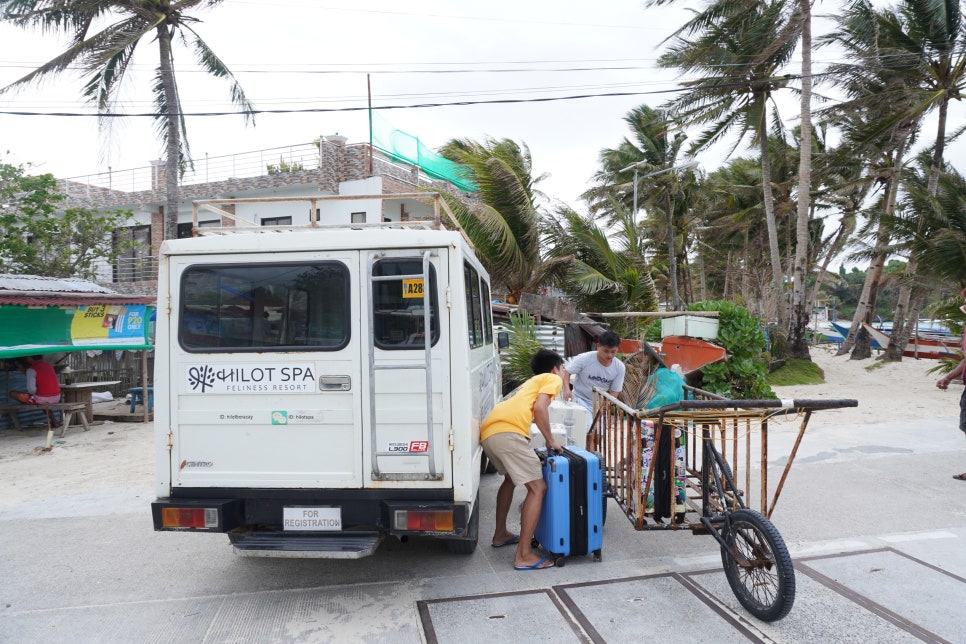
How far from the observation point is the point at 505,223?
16.7 meters

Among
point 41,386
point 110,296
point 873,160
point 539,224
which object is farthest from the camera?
point 873,160

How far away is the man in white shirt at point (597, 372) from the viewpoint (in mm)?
5867

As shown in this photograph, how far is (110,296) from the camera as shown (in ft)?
36.6

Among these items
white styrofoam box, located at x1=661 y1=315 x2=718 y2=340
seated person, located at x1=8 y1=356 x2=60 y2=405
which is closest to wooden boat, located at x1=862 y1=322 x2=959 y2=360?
white styrofoam box, located at x1=661 y1=315 x2=718 y2=340

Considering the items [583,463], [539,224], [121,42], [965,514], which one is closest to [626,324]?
[539,224]

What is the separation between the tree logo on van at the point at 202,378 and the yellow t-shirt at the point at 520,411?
184 centimetres

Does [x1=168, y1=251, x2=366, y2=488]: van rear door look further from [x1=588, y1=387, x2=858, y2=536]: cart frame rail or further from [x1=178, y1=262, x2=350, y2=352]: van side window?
[x1=588, y1=387, x2=858, y2=536]: cart frame rail

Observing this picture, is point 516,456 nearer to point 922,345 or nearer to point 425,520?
point 425,520

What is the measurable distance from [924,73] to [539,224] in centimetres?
1227

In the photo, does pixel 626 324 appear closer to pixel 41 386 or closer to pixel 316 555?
pixel 41 386

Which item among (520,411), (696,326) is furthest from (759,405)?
(696,326)

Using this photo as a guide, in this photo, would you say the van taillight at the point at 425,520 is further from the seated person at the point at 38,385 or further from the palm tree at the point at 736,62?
the palm tree at the point at 736,62

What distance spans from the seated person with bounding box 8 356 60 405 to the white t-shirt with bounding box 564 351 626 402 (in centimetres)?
868

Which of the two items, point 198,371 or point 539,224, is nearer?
point 198,371
